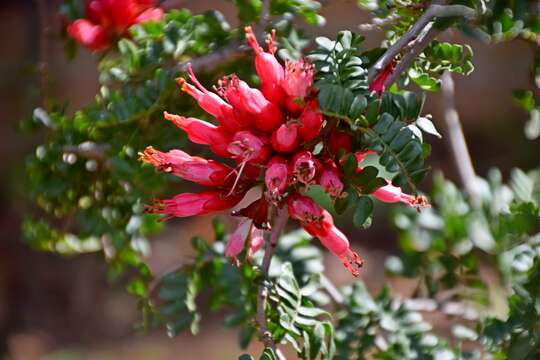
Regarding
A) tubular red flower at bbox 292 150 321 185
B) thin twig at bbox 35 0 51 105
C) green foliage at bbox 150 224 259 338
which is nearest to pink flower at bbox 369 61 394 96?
tubular red flower at bbox 292 150 321 185

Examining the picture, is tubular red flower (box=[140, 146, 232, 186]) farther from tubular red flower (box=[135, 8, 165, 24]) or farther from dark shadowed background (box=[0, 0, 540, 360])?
dark shadowed background (box=[0, 0, 540, 360])

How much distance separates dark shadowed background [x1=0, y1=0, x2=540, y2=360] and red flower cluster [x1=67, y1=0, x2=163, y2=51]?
1655 mm

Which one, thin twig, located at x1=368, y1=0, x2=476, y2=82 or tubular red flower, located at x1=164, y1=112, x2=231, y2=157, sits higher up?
thin twig, located at x1=368, y1=0, x2=476, y2=82

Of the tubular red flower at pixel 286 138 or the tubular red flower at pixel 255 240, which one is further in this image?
the tubular red flower at pixel 255 240

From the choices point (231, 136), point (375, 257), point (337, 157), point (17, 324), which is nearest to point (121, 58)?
point (231, 136)

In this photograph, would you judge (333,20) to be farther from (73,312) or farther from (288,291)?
(288,291)

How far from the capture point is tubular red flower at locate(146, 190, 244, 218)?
111 cm

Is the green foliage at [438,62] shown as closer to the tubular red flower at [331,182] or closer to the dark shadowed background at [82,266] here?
the tubular red flower at [331,182]

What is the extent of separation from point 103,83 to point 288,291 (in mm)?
596

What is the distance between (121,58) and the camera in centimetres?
158

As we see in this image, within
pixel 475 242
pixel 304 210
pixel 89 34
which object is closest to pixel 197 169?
pixel 304 210

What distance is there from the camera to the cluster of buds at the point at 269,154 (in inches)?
40.1

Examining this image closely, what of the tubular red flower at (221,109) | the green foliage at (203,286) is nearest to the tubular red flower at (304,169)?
the tubular red flower at (221,109)

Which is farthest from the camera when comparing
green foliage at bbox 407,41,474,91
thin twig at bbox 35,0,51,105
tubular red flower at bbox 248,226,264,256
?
thin twig at bbox 35,0,51,105
